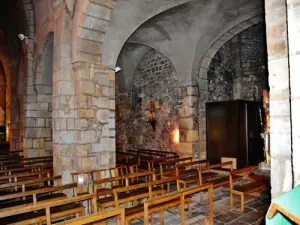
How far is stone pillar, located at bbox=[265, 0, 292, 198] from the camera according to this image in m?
1.95

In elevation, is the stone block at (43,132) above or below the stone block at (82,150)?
above

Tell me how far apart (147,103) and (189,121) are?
308 cm

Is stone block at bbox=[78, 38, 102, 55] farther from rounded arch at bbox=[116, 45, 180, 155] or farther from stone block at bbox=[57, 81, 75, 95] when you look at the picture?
rounded arch at bbox=[116, 45, 180, 155]

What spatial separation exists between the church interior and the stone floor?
0.09 feet

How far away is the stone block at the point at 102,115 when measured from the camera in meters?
5.31

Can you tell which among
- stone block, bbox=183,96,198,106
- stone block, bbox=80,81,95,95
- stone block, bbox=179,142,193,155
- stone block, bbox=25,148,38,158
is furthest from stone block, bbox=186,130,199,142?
stone block, bbox=25,148,38,158

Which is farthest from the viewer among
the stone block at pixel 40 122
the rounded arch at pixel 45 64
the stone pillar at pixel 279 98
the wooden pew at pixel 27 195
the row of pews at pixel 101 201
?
the stone block at pixel 40 122

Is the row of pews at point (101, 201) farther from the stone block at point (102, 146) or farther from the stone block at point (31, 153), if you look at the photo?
the stone block at point (31, 153)

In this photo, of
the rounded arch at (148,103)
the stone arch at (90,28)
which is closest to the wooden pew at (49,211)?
the stone arch at (90,28)

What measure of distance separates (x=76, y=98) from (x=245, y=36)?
7502 mm

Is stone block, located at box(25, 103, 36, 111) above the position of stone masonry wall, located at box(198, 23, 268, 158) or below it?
below

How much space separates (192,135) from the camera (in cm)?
816

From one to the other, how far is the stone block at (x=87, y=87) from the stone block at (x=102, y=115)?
44 centimetres

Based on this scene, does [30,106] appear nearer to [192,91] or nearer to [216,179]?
→ [192,91]
